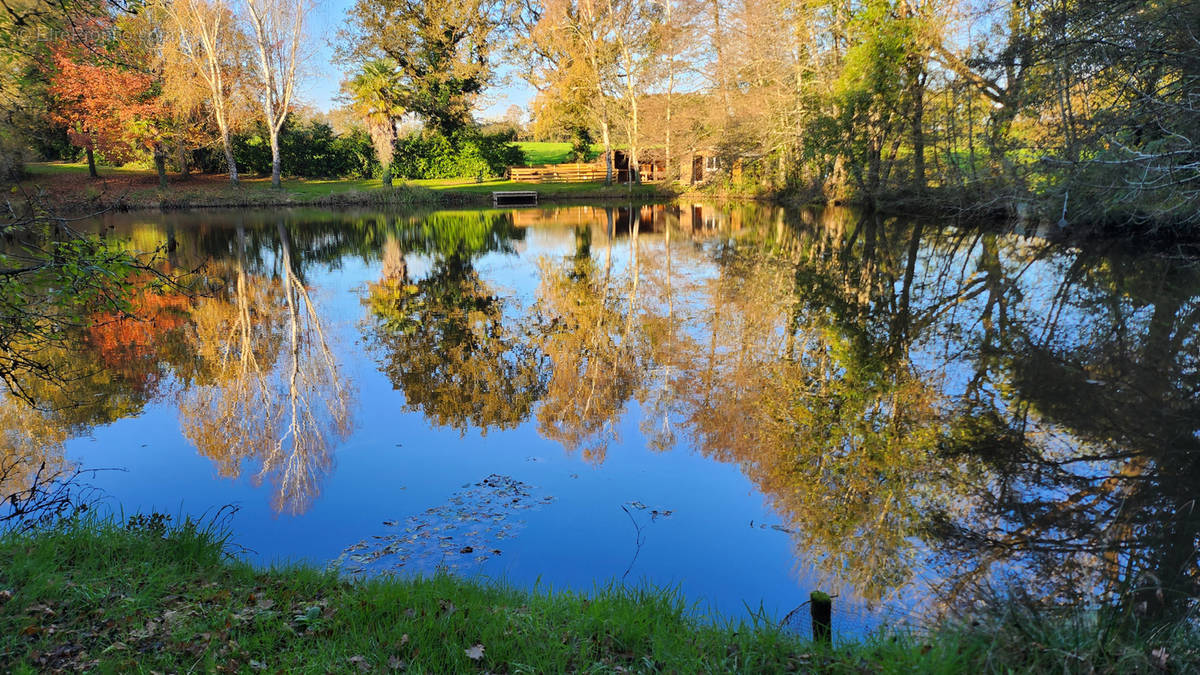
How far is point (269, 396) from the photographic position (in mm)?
7918

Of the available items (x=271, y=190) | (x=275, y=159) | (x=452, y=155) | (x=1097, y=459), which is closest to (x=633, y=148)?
(x=452, y=155)

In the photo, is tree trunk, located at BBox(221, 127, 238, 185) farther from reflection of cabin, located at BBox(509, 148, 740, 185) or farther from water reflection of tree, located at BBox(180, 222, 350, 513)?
water reflection of tree, located at BBox(180, 222, 350, 513)

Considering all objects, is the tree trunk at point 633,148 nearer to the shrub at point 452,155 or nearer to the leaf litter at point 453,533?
the shrub at point 452,155

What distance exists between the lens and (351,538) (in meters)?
4.90

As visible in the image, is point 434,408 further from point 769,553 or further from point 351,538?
point 769,553

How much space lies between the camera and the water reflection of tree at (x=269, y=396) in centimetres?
619

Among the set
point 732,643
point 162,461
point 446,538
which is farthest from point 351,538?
point 732,643

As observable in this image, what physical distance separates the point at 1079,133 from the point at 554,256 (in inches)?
454

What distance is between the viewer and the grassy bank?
33.7m

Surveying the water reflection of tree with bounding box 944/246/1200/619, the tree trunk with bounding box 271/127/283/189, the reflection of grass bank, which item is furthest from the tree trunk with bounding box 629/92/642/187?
the reflection of grass bank

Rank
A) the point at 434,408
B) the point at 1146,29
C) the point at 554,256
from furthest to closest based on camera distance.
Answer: the point at 554,256 → the point at 1146,29 → the point at 434,408

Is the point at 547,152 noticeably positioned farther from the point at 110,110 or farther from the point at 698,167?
the point at 110,110

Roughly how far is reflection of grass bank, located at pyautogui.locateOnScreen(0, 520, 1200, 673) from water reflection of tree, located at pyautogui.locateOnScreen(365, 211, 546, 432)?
11.2 ft

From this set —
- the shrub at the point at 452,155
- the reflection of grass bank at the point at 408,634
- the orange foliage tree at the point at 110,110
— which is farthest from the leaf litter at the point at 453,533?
the shrub at the point at 452,155
